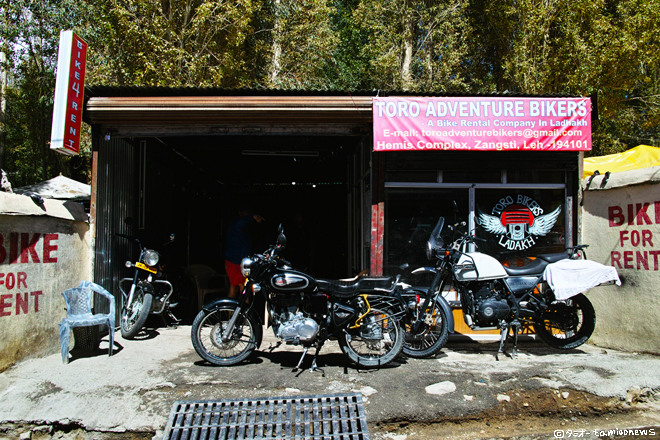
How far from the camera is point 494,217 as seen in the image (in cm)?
636

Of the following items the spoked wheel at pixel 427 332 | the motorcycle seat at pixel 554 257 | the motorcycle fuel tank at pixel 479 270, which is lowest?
the spoked wheel at pixel 427 332

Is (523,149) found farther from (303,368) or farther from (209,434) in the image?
(209,434)

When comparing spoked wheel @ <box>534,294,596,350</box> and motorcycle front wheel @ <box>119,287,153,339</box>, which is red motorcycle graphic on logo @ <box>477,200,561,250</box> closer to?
spoked wheel @ <box>534,294,596,350</box>

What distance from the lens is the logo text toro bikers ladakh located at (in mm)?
6336

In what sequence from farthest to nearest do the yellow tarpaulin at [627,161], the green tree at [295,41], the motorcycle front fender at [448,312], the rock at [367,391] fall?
1. the green tree at [295,41]
2. the yellow tarpaulin at [627,161]
3. the motorcycle front fender at [448,312]
4. the rock at [367,391]

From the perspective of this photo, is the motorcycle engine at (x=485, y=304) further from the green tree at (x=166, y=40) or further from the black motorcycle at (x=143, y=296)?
A: the green tree at (x=166, y=40)

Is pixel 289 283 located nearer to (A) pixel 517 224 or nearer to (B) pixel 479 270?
(B) pixel 479 270

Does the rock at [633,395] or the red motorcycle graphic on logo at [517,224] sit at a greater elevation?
the red motorcycle graphic on logo at [517,224]

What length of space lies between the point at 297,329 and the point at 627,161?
8583 millimetres

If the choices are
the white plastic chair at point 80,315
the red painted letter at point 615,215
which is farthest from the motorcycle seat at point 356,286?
the red painted letter at point 615,215

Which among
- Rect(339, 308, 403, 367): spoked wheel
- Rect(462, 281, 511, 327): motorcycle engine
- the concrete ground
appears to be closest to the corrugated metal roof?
Rect(462, 281, 511, 327): motorcycle engine

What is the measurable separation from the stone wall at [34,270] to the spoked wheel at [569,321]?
230 inches

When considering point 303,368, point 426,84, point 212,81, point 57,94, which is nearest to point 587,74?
point 426,84

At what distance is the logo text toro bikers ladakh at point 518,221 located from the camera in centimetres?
634
